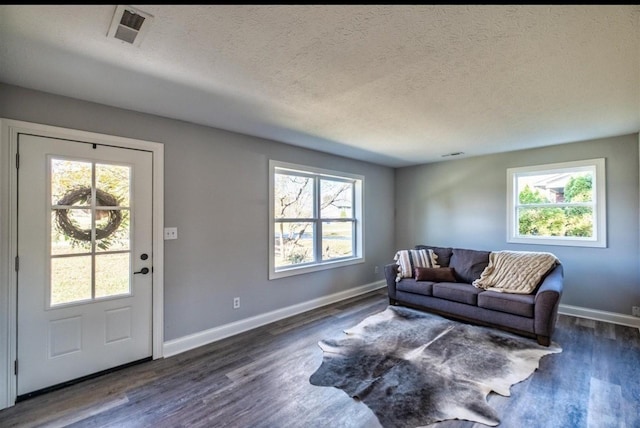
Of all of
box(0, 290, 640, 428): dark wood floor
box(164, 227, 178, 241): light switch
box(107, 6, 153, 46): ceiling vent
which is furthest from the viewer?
box(164, 227, 178, 241): light switch

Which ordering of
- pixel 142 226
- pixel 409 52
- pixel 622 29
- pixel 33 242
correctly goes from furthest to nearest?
pixel 142 226 < pixel 33 242 < pixel 409 52 < pixel 622 29

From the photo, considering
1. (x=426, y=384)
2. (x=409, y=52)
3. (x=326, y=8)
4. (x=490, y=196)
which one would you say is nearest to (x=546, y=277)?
(x=490, y=196)

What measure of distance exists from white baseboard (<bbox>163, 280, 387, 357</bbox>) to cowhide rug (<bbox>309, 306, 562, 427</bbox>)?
35.9 inches

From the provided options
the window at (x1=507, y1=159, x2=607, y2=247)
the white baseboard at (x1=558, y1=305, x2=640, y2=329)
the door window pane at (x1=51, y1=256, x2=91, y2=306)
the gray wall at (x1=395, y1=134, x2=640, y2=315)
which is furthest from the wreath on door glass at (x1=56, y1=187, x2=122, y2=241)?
the white baseboard at (x1=558, y1=305, x2=640, y2=329)

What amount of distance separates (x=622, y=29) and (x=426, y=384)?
8.64 ft

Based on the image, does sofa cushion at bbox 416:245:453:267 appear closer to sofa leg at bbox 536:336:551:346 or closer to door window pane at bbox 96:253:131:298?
sofa leg at bbox 536:336:551:346

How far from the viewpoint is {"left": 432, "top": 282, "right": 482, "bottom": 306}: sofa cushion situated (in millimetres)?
3480

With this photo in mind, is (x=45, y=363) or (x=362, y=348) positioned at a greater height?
(x=45, y=363)

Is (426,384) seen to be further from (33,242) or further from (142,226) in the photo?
(33,242)

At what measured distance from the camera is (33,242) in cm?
220

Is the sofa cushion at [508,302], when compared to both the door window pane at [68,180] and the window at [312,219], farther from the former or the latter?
the door window pane at [68,180]

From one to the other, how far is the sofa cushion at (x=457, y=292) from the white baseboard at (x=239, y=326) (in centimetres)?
152

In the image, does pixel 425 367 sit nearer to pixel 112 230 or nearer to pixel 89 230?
pixel 112 230

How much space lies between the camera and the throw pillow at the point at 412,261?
4.23 metres
